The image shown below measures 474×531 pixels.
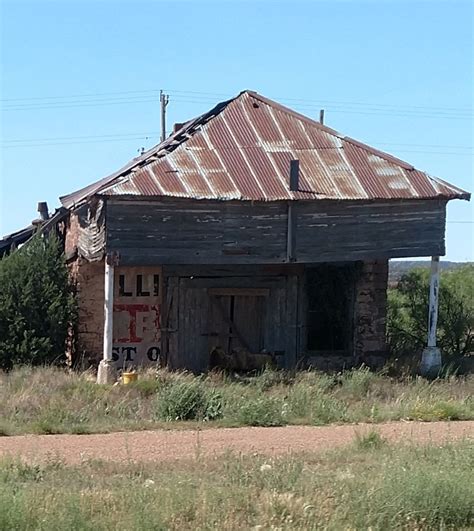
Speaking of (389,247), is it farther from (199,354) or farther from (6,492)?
(6,492)

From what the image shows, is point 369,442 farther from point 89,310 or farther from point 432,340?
point 432,340

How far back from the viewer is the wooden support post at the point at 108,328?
1970 cm

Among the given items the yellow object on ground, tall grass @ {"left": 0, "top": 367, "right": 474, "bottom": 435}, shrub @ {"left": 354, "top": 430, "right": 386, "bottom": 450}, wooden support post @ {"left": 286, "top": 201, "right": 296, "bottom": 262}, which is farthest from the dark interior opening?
shrub @ {"left": 354, "top": 430, "right": 386, "bottom": 450}

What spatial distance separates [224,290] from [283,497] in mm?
13820

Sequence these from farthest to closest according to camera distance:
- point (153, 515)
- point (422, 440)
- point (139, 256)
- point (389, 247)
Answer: point (389, 247)
point (139, 256)
point (422, 440)
point (153, 515)

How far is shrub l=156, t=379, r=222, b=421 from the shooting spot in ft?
49.0

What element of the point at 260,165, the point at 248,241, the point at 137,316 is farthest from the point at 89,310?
the point at 260,165

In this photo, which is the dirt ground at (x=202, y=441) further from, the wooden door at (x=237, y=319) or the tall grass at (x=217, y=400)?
the wooden door at (x=237, y=319)

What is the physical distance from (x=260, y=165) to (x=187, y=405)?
8002 mm

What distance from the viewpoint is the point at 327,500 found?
27.9ft

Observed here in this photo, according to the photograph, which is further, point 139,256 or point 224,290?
point 224,290

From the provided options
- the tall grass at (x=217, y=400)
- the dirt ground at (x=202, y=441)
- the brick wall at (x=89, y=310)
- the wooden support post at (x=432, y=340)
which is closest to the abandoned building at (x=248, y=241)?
the brick wall at (x=89, y=310)

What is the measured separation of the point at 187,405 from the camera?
49.4 feet

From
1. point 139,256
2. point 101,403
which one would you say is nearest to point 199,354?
point 139,256
